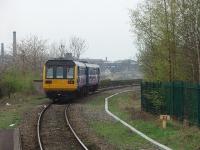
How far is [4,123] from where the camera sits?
23.4 m

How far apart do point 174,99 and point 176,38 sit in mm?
4942

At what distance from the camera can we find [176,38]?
1015 inches

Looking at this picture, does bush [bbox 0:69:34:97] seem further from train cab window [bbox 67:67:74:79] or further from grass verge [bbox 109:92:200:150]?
grass verge [bbox 109:92:200:150]

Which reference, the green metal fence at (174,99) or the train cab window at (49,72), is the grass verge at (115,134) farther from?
the train cab window at (49,72)

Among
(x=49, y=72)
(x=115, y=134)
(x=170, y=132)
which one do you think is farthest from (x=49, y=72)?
(x=170, y=132)

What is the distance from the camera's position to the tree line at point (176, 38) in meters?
24.1

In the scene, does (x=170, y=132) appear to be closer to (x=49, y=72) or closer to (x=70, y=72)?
(x=70, y=72)

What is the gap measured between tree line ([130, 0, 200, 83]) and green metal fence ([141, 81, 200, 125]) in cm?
140

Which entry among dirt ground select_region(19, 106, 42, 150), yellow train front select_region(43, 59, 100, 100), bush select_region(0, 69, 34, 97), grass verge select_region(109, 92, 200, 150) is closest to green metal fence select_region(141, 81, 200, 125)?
grass verge select_region(109, 92, 200, 150)

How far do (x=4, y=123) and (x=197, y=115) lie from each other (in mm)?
9088

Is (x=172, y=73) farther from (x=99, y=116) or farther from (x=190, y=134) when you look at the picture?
(x=190, y=134)

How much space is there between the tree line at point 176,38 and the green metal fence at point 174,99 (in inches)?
55.3

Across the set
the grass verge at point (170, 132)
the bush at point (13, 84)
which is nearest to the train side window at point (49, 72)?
the bush at point (13, 84)

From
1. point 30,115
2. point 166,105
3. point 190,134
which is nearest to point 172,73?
point 166,105
